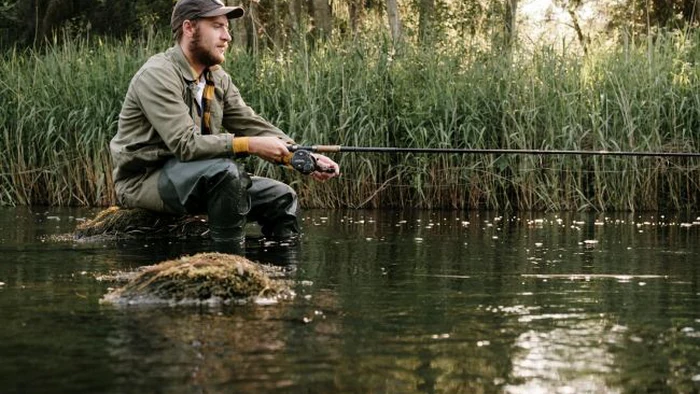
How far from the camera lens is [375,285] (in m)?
5.57

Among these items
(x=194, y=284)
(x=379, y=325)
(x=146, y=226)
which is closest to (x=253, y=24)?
(x=146, y=226)

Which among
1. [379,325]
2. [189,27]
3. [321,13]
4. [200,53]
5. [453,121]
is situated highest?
[321,13]

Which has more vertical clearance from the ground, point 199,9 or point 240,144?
→ point 199,9

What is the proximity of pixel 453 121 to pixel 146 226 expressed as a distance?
4.36 m

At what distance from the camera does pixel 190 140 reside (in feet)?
23.7

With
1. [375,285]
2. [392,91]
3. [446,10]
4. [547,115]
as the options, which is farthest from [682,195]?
[446,10]

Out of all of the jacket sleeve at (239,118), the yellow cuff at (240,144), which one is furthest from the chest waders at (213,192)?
the jacket sleeve at (239,118)

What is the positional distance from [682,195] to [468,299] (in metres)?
7.11

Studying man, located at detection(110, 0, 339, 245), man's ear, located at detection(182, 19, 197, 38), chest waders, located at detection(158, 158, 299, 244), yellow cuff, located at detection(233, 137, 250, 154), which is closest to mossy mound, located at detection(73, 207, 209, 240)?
man, located at detection(110, 0, 339, 245)

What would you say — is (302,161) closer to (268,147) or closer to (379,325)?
(268,147)

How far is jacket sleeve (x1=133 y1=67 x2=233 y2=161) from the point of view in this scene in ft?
23.7

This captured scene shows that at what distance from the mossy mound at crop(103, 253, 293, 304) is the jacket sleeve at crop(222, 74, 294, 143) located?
3.00 m

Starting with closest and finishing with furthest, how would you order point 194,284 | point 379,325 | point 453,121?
point 379,325, point 194,284, point 453,121

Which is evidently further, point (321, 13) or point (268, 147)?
point (321, 13)
